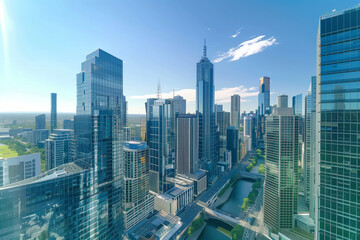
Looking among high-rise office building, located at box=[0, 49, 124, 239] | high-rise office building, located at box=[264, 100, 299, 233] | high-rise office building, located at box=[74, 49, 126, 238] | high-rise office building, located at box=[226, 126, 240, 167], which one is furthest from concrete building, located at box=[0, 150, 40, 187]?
high-rise office building, located at box=[226, 126, 240, 167]

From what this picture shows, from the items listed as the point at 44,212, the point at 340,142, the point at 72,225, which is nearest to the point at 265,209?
the point at 340,142

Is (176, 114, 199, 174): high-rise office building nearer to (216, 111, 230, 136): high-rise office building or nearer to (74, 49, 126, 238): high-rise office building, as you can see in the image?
(74, 49, 126, 238): high-rise office building

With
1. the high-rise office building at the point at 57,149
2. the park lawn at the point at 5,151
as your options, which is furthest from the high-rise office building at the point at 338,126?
the high-rise office building at the point at 57,149

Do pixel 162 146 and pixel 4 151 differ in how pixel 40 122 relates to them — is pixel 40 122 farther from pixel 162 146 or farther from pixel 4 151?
pixel 162 146

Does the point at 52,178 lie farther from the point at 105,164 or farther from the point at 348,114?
the point at 348,114

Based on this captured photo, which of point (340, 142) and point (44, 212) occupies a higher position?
point (340, 142)

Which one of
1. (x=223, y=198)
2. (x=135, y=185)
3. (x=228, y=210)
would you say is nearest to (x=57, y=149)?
(x=135, y=185)
